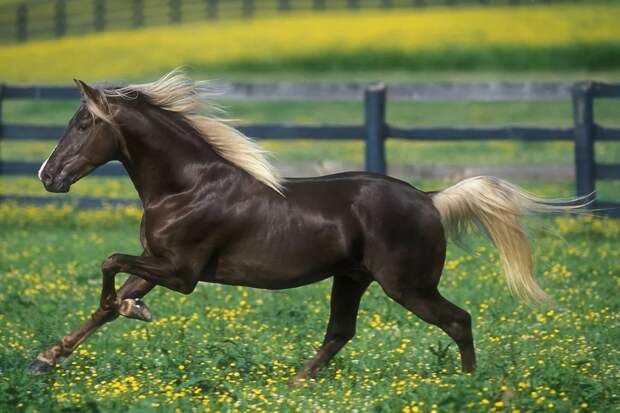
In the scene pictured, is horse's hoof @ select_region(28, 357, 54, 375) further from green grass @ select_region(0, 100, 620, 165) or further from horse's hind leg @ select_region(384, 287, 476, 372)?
green grass @ select_region(0, 100, 620, 165)

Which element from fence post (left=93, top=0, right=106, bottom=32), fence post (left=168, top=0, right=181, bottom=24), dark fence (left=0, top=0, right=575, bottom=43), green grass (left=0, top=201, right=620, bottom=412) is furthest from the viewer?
fence post (left=168, top=0, right=181, bottom=24)

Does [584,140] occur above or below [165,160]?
below

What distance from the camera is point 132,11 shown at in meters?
49.9

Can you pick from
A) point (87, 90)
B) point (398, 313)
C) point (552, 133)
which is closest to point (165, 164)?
point (87, 90)

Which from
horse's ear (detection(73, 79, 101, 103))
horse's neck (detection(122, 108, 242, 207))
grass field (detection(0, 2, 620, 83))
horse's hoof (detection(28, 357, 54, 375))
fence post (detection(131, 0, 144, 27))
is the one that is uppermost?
horse's ear (detection(73, 79, 101, 103))

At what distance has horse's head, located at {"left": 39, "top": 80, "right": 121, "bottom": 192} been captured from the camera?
7.56 m

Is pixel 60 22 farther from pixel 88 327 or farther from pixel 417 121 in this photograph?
pixel 88 327

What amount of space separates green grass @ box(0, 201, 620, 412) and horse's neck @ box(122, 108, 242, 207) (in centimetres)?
107

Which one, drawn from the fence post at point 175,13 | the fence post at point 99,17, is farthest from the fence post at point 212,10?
the fence post at point 99,17

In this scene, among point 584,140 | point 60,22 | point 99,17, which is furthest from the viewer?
point 99,17

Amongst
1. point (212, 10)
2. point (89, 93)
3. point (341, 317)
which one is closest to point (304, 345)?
point (341, 317)

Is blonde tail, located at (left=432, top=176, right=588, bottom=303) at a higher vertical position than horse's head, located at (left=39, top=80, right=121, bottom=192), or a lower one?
lower

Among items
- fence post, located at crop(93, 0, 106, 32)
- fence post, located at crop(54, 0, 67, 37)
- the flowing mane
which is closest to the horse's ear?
the flowing mane

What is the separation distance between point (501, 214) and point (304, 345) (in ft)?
5.98
